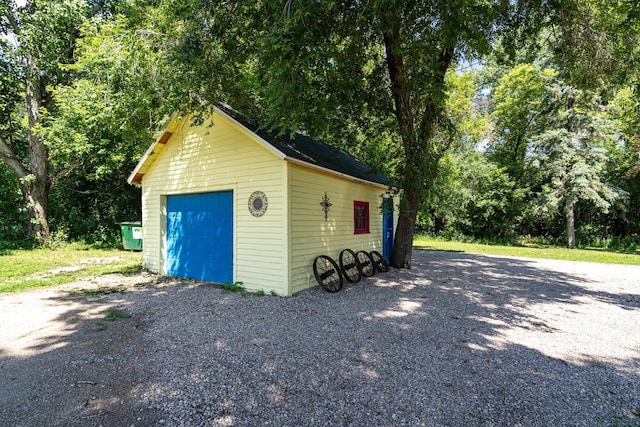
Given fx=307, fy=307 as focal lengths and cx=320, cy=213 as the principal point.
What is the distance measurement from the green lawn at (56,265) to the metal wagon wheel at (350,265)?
5.85m

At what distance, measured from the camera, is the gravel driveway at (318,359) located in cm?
253

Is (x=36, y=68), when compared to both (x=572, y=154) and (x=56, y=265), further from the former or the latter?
(x=572, y=154)

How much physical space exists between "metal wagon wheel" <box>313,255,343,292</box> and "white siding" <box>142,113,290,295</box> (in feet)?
2.65

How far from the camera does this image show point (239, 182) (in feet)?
22.0

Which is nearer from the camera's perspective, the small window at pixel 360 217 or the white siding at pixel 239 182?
the white siding at pixel 239 182

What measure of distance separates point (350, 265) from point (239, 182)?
3.23 meters

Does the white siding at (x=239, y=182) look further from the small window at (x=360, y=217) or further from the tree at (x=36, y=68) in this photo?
the tree at (x=36, y=68)

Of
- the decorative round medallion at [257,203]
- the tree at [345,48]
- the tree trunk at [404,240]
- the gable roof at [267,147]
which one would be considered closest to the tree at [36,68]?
the gable roof at [267,147]

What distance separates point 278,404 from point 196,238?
5765 mm

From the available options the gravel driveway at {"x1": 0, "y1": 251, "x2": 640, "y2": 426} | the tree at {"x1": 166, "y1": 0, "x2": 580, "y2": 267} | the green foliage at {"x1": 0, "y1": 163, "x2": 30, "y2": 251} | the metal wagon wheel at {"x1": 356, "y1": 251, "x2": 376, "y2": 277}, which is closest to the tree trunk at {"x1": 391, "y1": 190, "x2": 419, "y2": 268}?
the tree at {"x1": 166, "y1": 0, "x2": 580, "y2": 267}

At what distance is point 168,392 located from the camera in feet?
9.05

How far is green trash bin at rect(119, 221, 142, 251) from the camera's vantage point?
1259 centimetres

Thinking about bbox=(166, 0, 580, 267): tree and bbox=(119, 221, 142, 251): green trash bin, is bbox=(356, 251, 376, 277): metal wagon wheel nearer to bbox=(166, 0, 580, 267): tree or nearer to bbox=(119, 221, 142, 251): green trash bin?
bbox=(166, 0, 580, 267): tree

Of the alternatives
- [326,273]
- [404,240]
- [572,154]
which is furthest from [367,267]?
[572,154]
